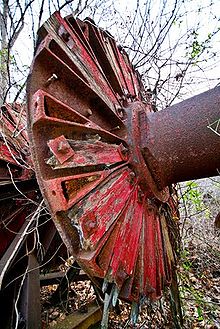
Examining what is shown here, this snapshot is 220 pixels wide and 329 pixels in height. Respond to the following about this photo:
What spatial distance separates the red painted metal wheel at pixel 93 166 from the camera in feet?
4.13

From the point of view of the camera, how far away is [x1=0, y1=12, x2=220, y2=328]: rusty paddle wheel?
1266 mm

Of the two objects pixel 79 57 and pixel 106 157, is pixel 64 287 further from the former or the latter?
pixel 79 57

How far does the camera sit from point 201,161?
1481 mm

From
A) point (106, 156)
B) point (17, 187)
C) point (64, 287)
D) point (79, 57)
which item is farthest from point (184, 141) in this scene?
point (64, 287)

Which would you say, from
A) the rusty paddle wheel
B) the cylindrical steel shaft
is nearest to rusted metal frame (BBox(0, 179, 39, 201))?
the rusty paddle wheel

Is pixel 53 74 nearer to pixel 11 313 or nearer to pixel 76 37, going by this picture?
pixel 76 37

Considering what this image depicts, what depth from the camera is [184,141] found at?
1.49 meters

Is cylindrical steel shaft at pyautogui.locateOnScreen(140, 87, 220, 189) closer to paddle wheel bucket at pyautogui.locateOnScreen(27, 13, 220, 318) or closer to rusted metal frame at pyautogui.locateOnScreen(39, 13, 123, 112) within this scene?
paddle wheel bucket at pyautogui.locateOnScreen(27, 13, 220, 318)

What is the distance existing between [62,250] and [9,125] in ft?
4.47

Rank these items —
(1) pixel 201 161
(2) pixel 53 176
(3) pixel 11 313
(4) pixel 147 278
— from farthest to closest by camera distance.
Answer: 1. (3) pixel 11 313
2. (4) pixel 147 278
3. (1) pixel 201 161
4. (2) pixel 53 176

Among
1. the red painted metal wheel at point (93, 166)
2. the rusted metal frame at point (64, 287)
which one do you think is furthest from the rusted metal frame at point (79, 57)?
the rusted metal frame at point (64, 287)

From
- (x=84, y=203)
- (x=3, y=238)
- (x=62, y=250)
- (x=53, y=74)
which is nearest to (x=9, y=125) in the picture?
(x=3, y=238)

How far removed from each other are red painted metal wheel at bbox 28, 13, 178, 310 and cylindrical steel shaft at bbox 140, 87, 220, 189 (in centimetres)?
8

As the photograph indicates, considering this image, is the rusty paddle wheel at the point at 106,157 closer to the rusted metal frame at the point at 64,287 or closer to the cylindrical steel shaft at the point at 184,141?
the cylindrical steel shaft at the point at 184,141
